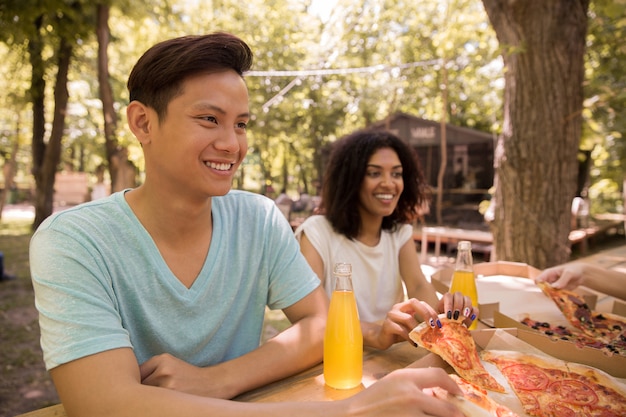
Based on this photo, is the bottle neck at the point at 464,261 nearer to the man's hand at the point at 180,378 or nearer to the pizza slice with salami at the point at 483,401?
the pizza slice with salami at the point at 483,401

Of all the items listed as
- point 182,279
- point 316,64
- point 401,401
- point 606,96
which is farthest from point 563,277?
point 316,64

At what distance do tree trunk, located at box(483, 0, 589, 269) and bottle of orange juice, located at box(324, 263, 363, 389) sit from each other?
2.82m

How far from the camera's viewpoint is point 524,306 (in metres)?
2.15

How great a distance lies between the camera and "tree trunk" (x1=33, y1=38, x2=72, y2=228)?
993 centimetres

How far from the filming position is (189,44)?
1399 millimetres

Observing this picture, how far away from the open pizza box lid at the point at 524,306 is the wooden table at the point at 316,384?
0.29 m

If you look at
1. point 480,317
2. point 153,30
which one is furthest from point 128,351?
point 153,30

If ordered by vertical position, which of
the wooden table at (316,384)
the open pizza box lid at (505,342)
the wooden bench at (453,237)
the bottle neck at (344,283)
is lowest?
the wooden bench at (453,237)

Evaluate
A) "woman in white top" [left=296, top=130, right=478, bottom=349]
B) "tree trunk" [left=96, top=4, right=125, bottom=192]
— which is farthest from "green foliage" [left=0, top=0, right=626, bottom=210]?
"woman in white top" [left=296, top=130, right=478, bottom=349]

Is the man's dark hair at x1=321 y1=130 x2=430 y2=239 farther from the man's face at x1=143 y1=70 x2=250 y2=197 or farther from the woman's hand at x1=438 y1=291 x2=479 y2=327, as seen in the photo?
the man's face at x1=143 y1=70 x2=250 y2=197

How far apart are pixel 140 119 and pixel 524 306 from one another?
191cm

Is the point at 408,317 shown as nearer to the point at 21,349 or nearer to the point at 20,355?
the point at 20,355

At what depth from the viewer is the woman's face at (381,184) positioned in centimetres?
274

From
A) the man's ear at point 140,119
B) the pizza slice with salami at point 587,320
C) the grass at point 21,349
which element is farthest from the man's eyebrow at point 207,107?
the grass at point 21,349
